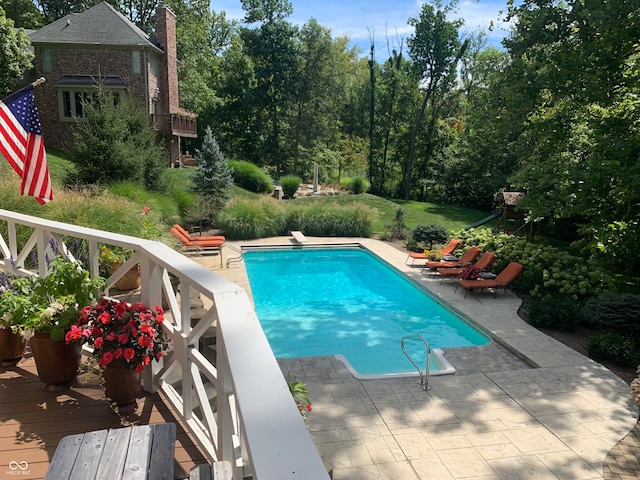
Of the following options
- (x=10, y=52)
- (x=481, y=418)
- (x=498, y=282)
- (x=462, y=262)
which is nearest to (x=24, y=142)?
(x=481, y=418)

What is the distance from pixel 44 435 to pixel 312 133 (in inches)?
1217

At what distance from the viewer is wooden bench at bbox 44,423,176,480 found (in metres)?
1.76

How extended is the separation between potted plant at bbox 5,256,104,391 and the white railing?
0.33 meters

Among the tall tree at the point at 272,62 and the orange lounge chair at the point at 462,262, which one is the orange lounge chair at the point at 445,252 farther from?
the tall tree at the point at 272,62

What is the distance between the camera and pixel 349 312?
10.9 m

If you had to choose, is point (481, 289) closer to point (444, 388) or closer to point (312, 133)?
point (444, 388)

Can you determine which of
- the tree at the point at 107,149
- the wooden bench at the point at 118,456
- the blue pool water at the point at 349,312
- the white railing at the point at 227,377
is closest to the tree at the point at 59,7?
the tree at the point at 107,149

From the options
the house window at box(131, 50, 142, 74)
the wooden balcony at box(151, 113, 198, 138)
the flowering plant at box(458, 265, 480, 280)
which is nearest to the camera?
the flowering plant at box(458, 265, 480, 280)

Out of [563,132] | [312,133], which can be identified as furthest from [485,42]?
[563,132]

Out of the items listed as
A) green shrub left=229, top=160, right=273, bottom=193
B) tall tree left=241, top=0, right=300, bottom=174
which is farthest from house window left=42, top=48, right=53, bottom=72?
tall tree left=241, top=0, right=300, bottom=174

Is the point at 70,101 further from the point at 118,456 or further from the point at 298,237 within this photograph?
the point at 118,456

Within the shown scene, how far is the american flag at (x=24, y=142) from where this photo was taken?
4.74m

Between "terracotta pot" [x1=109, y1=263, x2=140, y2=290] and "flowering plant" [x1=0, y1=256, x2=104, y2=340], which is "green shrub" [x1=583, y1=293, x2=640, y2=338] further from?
"flowering plant" [x1=0, y1=256, x2=104, y2=340]

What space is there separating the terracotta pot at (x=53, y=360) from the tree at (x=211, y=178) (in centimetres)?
1466
